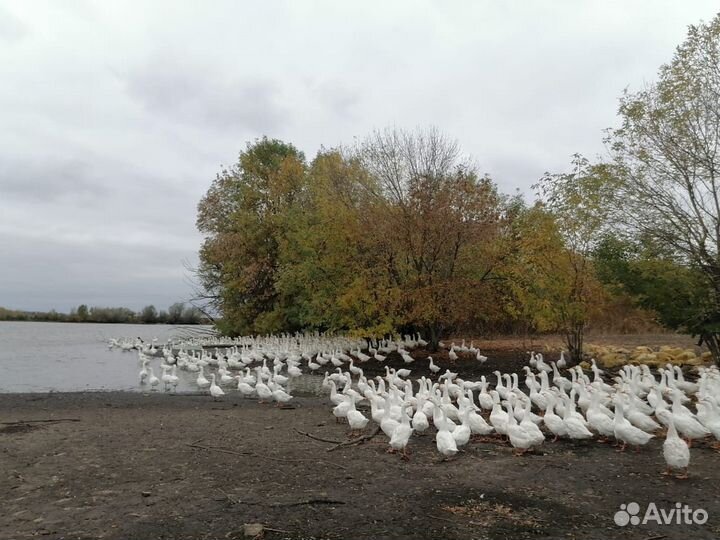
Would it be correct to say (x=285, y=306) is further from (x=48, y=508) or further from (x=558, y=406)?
(x=48, y=508)

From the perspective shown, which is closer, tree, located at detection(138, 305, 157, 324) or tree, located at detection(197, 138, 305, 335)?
tree, located at detection(197, 138, 305, 335)

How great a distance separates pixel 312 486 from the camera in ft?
25.2

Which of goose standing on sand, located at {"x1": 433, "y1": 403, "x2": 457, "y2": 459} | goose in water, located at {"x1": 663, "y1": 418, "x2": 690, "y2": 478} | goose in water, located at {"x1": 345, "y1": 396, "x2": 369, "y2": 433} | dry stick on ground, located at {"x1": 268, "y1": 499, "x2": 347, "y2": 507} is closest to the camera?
dry stick on ground, located at {"x1": 268, "y1": 499, "x2": 347, "y2": 507}

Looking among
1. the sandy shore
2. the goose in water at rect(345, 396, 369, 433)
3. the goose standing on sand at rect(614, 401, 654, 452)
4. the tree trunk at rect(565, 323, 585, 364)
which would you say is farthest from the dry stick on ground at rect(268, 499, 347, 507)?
the tree trunk at rect(565, 323, 585, 364)

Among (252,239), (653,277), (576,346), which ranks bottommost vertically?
(576,346)

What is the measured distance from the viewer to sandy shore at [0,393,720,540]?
6270 millimetres

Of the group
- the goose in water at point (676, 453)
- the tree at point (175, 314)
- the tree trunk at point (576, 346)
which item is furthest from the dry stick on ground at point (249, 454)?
the tree at point (175, 314)

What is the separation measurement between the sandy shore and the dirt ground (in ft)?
0.08

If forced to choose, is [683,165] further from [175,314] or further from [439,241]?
[175,314]

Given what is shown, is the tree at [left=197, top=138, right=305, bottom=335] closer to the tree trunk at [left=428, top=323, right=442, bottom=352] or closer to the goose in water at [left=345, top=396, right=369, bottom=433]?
the tree trunk at [left=428, top=323, right=442, bottom=352]

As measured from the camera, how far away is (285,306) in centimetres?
3603

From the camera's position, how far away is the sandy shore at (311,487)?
6.27m

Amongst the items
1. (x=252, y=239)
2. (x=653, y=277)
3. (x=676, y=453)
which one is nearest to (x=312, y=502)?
(x=676, y=453)

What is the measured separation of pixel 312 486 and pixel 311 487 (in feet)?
0.16
